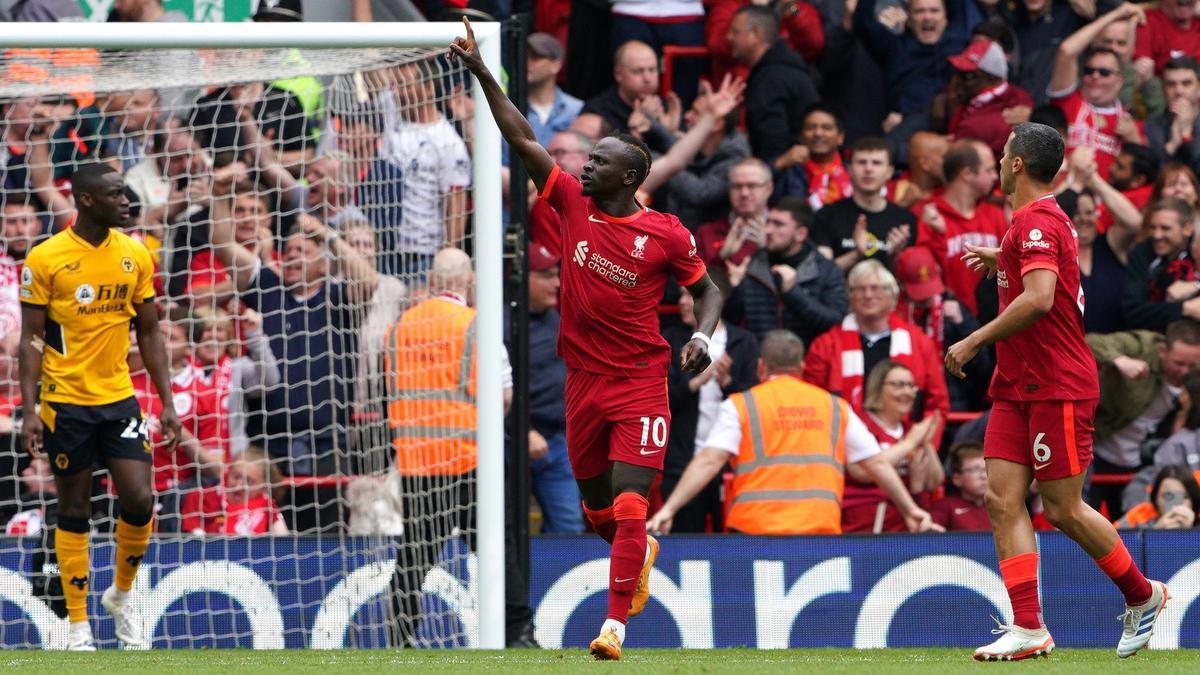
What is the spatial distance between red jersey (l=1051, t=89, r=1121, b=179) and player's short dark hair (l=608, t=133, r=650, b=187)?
690 cm

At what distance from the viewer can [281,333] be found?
1103 centimetres

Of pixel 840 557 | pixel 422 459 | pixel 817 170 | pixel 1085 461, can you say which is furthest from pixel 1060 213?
pixel 817 170

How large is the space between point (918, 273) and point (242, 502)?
4828mm

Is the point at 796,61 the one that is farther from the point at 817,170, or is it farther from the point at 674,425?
the point at 674,425

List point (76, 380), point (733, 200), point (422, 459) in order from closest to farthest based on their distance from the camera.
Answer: point (76, 380)
point (422, 459)
point (733, 200)

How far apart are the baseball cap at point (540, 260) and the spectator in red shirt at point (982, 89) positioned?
370cm

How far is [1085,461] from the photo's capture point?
272 inches

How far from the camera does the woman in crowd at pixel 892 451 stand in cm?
1082

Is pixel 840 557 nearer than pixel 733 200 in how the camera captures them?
Yes

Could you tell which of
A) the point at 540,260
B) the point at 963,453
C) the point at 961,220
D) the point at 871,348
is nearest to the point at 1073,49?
the point at 961,220

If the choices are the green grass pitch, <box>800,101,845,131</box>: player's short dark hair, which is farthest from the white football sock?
<box>800,101,845,131</box>: player's short dark hair

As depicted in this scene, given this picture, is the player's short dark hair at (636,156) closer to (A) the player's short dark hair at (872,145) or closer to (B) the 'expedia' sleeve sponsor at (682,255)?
(B) the 'expedia' sleeve sponsor at (682,255)

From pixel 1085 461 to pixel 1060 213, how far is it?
3.28 ft

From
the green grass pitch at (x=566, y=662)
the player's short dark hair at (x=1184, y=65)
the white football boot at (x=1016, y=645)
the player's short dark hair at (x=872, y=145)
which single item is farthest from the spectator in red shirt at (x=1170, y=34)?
the white football boot at (x=1016, y=645)
